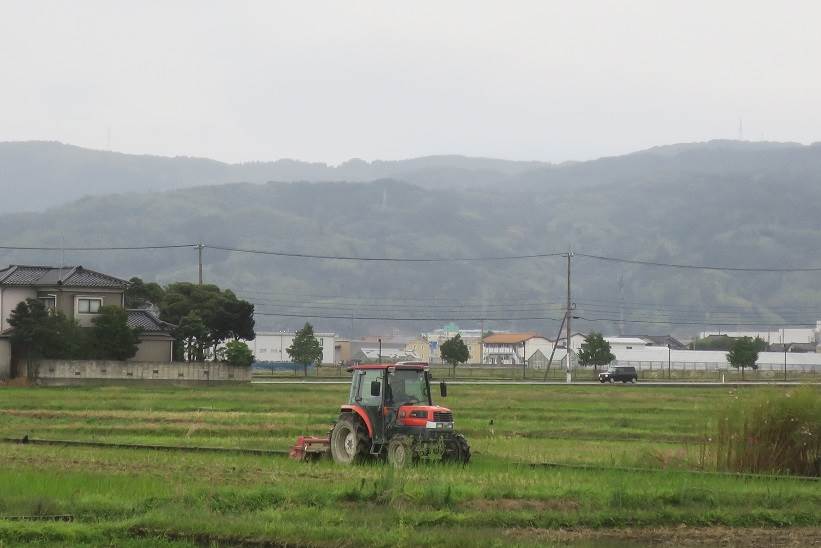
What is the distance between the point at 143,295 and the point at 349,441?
78100 mm

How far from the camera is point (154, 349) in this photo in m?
86.7

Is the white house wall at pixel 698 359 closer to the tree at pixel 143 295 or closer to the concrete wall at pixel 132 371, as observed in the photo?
the tree at pixel 143 295

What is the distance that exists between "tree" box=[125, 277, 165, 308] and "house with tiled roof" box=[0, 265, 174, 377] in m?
14.8

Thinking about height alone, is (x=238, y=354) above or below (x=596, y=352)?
above

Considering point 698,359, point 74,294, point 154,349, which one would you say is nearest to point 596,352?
point 698,359

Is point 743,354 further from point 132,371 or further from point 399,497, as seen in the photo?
point 399,497

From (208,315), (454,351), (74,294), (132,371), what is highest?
(74,294)

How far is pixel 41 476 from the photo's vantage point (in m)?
22.9

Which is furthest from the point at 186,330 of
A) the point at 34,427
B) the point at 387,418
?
the point at 387,418

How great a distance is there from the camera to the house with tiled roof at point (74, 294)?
82.5m

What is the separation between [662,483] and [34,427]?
912 inches

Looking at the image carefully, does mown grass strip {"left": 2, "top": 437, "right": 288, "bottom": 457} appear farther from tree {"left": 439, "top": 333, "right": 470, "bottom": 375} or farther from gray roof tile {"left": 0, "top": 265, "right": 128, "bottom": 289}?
tree {"left": 439, "top": 333, "right": 470, "bottom": 375}

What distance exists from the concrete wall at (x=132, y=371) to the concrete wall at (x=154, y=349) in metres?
7.35

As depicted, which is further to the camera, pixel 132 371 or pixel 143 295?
pixel 143 295
